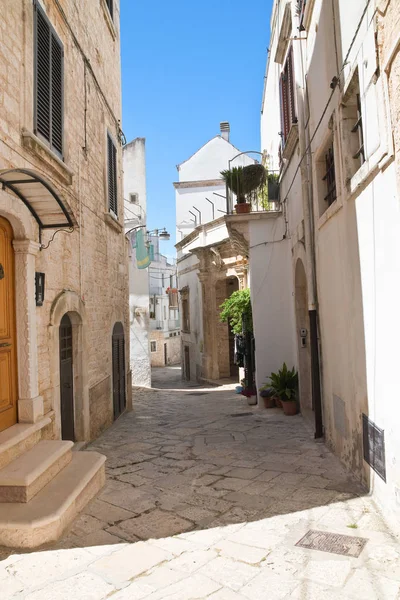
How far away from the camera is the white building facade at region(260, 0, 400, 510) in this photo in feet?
12.4

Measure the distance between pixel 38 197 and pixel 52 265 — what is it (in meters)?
1.27

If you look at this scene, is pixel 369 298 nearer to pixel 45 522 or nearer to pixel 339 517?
pixel 339 517

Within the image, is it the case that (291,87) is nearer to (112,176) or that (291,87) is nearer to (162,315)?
(112,176)

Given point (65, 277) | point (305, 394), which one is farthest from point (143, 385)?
point (65, 277)

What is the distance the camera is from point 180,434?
7742 mm

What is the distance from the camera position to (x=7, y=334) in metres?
4.93

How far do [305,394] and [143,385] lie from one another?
10.7m

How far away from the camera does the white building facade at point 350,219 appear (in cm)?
378

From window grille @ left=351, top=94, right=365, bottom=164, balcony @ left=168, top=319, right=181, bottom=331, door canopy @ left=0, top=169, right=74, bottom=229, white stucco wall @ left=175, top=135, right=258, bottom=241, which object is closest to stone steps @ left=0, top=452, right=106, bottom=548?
door canopy @ left=0, top=169, right=74, bottom=229

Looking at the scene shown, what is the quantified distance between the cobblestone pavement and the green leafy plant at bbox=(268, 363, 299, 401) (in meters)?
2.76

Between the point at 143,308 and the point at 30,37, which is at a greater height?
the point at 30,37

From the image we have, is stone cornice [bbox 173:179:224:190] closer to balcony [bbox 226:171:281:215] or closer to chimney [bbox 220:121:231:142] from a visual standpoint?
chimney [bbox 220:121:231:142]

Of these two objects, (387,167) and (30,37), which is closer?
(387,167)

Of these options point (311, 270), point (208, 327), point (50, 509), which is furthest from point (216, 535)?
point (208, 327)
